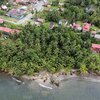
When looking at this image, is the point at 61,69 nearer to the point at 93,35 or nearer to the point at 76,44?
the point at 76,44

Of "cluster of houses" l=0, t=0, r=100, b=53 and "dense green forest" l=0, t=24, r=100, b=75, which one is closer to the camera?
"dense green forest" l=0, t=24, r=100, b=75

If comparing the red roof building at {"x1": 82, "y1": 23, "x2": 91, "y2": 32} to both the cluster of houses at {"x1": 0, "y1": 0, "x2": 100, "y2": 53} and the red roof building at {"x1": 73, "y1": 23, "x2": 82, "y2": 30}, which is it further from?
the red roof building at {"x1": 73, "y1": 23, "x2": 82, "y2": 30}

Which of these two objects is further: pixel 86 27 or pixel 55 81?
pixel 86 27

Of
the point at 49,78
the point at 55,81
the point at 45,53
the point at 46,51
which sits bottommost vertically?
the point at 55,81

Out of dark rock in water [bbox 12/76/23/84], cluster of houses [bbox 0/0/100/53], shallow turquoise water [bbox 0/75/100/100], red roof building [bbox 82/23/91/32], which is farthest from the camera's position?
red roof building [bbox 82/23/91/32]

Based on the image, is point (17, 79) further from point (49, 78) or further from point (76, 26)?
point (76, 26)

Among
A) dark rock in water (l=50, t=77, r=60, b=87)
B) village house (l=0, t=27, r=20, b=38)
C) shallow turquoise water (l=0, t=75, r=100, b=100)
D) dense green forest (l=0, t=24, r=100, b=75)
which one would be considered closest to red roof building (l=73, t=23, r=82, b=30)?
dense green forest (l=0, t=24, r=100, b=75)

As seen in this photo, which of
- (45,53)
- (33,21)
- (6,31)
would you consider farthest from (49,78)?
(33,21)
